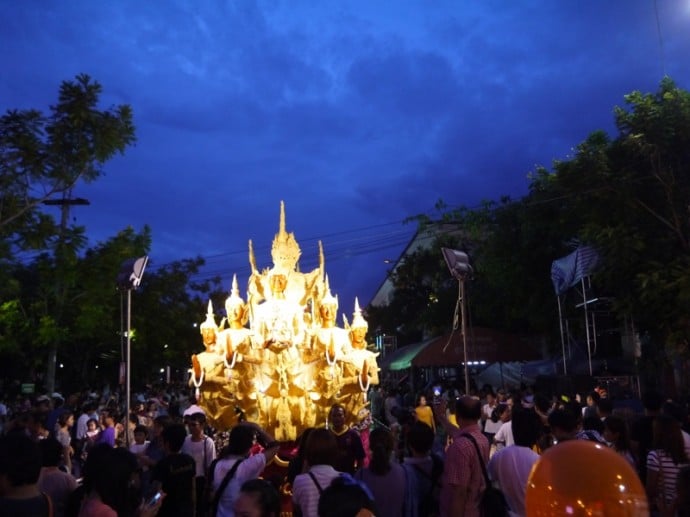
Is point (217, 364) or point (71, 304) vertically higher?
point (71, 304)

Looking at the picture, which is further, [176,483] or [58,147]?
[58,147]

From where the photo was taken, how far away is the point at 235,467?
4902mm

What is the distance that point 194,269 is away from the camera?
3566cm

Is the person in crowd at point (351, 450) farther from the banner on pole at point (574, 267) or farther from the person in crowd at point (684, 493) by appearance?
the banner on pole at point (574, 267)

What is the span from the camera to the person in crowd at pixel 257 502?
3309 mm

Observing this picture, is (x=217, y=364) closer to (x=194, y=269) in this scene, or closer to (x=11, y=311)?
(x=11, y=311)

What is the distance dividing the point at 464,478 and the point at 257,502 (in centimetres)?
186

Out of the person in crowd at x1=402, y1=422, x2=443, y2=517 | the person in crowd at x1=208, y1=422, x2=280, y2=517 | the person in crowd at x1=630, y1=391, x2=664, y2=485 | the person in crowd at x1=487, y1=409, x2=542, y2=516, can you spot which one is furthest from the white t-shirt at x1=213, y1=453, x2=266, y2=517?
the person in crowd at x1=630, y1=391, x2=664, y2=485

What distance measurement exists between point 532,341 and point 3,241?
22.7m

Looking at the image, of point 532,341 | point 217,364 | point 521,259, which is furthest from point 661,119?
point 532,341

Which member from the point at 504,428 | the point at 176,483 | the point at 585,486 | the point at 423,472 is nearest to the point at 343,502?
the point at 585,486

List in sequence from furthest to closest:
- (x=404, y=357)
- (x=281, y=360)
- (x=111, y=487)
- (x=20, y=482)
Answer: (x=404, y=357), (x=281, y=360), (x=111, y=487), (x=20, y=482)

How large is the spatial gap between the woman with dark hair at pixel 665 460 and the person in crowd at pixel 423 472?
5.28 ft

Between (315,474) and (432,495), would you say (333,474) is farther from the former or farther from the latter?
(432,495)
